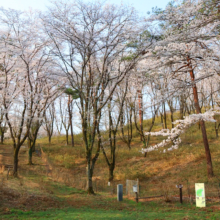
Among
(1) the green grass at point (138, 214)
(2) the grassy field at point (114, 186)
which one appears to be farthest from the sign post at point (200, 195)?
(1) the green grass at point (138, 214)

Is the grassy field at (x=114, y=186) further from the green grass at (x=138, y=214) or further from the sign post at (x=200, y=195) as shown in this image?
the sign post at (x=200, y=195)

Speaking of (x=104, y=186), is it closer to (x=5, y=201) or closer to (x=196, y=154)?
(x=5, y=201)

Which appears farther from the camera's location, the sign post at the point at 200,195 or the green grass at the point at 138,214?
the sign post at the point at 200,195

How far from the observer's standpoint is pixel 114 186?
52.8 feet

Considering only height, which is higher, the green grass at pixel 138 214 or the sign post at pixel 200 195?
the sign post at pixel 200 195

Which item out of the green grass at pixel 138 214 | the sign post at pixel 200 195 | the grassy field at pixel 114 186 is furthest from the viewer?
the sign post at pixel 200 195

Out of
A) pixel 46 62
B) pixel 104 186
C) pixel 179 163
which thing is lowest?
pixel 104 186

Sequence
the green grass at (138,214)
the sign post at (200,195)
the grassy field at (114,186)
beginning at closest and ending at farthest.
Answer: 1. the green grass at (138,214)
2. the grassy field at (114,186)
3. the sign post at (200,195)

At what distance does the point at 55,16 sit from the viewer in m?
11.9

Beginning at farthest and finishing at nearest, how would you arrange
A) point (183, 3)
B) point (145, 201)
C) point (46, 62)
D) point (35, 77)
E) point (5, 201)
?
1. point (35, 77)
2. point (46, 62)
3. point (145, 201)
4. point (5, 201)
5. point (183, 3)

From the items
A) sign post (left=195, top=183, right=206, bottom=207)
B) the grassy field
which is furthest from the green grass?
sign post (left=195, top=183, right=206, bottom=207)

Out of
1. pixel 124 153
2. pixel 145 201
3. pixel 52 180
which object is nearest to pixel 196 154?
pixel 124 153

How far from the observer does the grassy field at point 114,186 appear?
830 centimetres

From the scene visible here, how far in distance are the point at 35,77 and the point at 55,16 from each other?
7.90 metres
